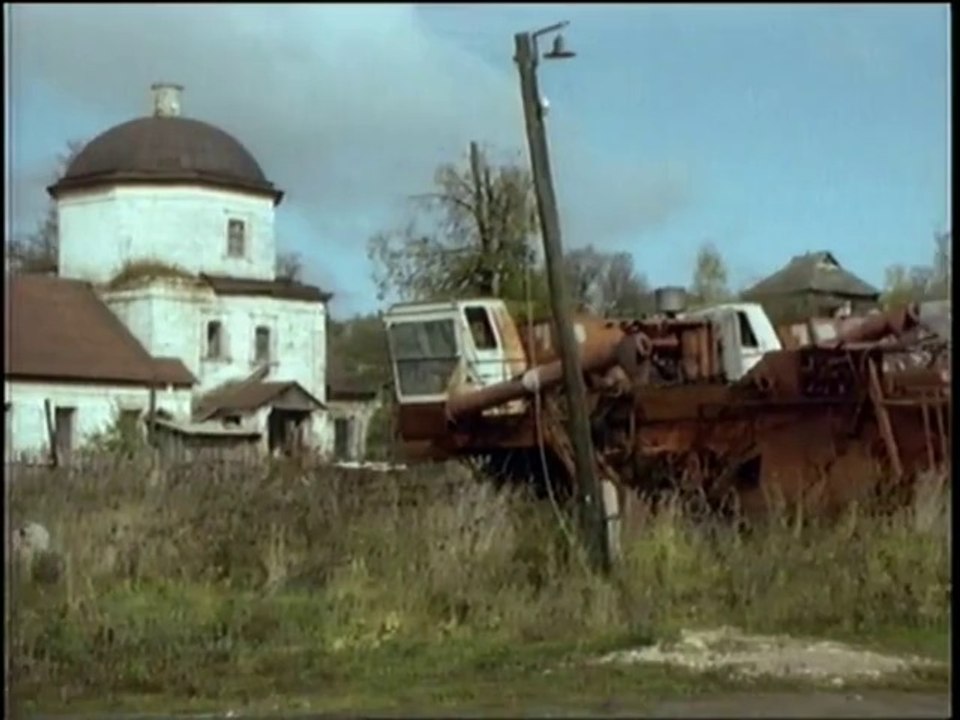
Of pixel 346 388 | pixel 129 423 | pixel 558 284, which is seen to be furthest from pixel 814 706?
pixel 346 388

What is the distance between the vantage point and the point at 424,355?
27.3 m

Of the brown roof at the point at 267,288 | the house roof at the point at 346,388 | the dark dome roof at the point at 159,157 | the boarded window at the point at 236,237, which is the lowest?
the house roof at the point at 346,388

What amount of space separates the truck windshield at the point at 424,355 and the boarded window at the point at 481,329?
1.01 ft

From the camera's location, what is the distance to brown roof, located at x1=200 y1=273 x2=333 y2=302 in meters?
61.1

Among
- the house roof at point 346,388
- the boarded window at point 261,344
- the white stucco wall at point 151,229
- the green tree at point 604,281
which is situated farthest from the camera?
the house roof at point 346,388

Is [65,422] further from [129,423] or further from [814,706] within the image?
[814,706]

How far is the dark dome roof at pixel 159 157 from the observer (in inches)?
2290

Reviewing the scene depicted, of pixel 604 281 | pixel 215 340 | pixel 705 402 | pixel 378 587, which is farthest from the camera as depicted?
pixel 215 340

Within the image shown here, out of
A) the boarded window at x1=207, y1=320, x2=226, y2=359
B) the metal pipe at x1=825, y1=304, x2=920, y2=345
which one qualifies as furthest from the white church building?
the metal pipe at x1=825, y1=304, x2=920, y2=345

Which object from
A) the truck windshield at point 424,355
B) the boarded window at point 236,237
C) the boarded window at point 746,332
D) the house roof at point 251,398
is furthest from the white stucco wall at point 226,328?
the boarded window at point 746,332

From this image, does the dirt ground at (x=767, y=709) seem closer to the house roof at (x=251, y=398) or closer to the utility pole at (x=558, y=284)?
the utility pole at (x=558, y=284)

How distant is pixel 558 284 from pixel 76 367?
38.4 m

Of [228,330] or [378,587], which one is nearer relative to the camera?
[378,587]

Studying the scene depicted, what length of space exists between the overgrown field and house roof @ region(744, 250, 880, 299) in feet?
40.9
